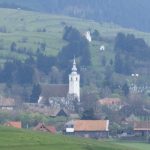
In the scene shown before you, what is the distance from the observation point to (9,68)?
151500 millimetres

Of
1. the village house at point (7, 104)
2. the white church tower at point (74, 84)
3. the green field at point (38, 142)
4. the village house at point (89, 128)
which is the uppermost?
the white church tower at point (74, 84)

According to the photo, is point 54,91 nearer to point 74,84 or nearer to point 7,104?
point 74,84

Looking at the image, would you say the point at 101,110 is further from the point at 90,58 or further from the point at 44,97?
the point at 90,58

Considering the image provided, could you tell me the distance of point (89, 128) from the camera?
100 metres

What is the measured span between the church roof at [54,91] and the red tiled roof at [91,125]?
3358cm

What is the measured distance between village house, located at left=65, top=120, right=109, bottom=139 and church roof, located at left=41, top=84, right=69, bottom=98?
34116 millimetres

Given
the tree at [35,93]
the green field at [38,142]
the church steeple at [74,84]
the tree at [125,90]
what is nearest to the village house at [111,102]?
the tree at [125,90]

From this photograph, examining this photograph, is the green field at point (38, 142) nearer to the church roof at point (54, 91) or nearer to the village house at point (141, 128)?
the village house at point (141, 128)

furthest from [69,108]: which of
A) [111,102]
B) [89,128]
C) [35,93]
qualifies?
[89,128]

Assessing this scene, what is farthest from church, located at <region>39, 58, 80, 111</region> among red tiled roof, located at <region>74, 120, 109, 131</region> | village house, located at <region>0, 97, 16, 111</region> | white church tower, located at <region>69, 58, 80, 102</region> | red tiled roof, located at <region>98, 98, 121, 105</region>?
red tiled roof, located at <region>74, 120, 109, 131</region>

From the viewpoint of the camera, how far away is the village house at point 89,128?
9875cm

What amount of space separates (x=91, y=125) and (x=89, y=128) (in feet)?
2.82

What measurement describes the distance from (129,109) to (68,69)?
133 ft

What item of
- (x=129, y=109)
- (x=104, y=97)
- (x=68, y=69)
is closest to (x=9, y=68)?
(x=68, y=69)
